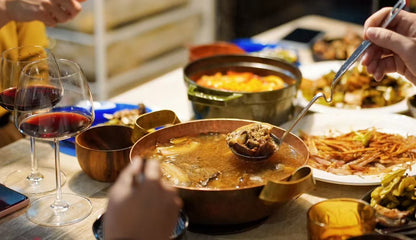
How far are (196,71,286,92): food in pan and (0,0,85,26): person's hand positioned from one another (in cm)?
52

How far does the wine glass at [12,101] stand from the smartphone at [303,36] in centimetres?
166

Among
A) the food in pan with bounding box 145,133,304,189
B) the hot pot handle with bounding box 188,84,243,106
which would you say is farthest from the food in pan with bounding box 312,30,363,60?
the food in pan with bounding box 145,133,304,189

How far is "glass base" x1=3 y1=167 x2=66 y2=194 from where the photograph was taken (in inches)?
62.1

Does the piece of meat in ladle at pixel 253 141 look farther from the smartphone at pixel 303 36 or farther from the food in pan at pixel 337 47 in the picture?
the smartphone at pixel 303 36

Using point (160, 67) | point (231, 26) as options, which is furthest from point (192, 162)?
point (231, 26)

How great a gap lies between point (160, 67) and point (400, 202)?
354 centimetres

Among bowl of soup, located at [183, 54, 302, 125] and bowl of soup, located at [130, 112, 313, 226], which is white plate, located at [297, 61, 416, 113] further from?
bowl of soup, located at [130, 112, 313, 226]

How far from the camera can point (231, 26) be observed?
523 cm

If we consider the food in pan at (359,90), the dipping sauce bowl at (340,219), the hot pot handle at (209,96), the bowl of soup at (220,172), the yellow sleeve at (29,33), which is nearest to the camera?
the dipping sauce bowl at (340,219)

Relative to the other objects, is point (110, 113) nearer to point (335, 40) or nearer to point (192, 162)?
point (192, 162)

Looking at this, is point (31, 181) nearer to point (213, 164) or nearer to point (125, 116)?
point (125, 116)

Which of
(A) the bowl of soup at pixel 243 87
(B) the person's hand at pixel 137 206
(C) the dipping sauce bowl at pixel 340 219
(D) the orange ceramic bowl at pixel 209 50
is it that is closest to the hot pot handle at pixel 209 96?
(A) the bowl of soup at pixel 243 87

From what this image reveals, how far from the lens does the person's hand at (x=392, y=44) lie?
5.10ft

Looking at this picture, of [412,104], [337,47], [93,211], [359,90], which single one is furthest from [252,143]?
[337,47]
